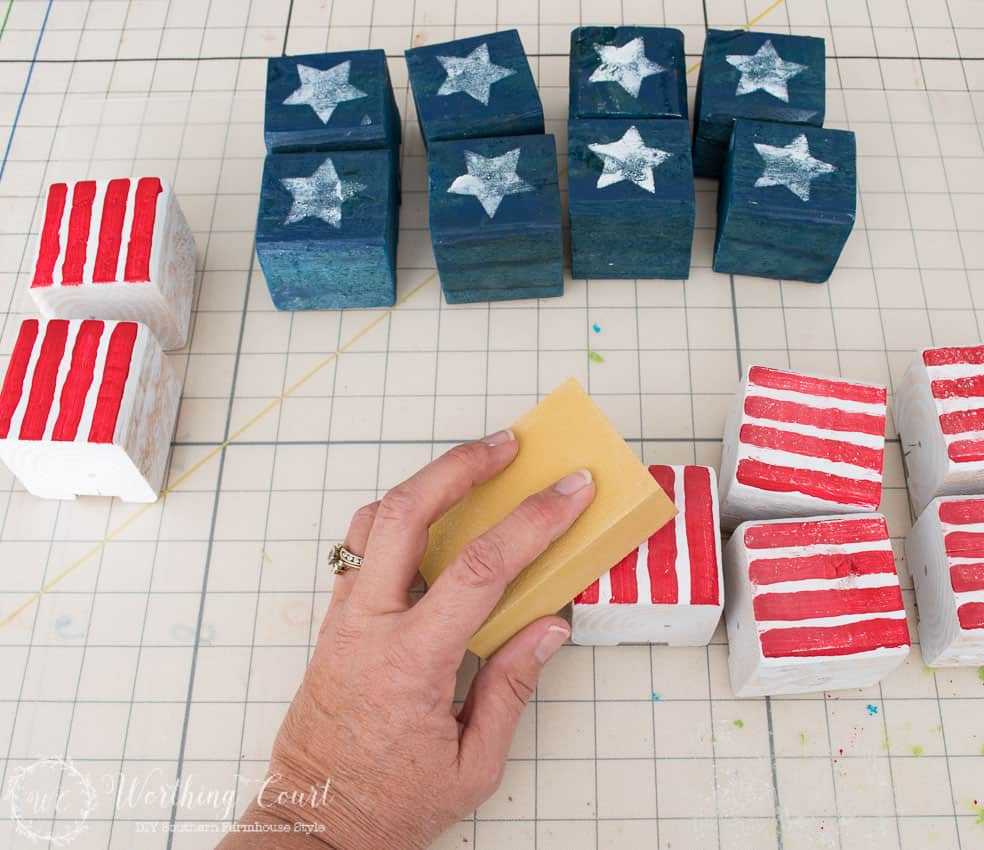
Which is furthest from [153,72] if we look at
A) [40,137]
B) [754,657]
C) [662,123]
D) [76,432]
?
[754,657]

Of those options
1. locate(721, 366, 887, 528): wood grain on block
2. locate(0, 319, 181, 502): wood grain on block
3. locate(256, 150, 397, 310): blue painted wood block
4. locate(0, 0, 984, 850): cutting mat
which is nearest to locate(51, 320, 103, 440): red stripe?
locate(0, 319, 181, 502): wood grain on block

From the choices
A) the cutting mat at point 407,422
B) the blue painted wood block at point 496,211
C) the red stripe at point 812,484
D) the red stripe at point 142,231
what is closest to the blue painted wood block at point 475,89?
the blue painted wood block at point 496,211

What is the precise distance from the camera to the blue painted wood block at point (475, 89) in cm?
214

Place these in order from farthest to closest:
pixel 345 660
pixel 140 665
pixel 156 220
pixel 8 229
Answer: pixel 8 229, pixel 156 220, pixel 140 665, pixel 345 660

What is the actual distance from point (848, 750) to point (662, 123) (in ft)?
4.56

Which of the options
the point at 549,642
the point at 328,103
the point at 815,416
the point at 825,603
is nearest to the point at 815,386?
the point at 815,416

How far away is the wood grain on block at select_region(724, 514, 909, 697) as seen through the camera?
165 centimetres

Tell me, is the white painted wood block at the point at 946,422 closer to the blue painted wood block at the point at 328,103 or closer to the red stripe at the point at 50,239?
the blue painted wood block at the point at 328,103

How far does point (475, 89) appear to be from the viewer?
2164 millimetres

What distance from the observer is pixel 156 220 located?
82.1 inches

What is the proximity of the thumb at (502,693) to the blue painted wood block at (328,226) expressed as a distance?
911mm

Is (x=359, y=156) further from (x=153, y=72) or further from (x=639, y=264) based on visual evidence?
(x=153, y=72)

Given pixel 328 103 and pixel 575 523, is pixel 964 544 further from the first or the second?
pixel 328 103

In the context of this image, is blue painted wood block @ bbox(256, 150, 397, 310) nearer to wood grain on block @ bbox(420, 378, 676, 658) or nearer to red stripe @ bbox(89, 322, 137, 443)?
red stripe @ bbox(89, 322, 137, 443)
